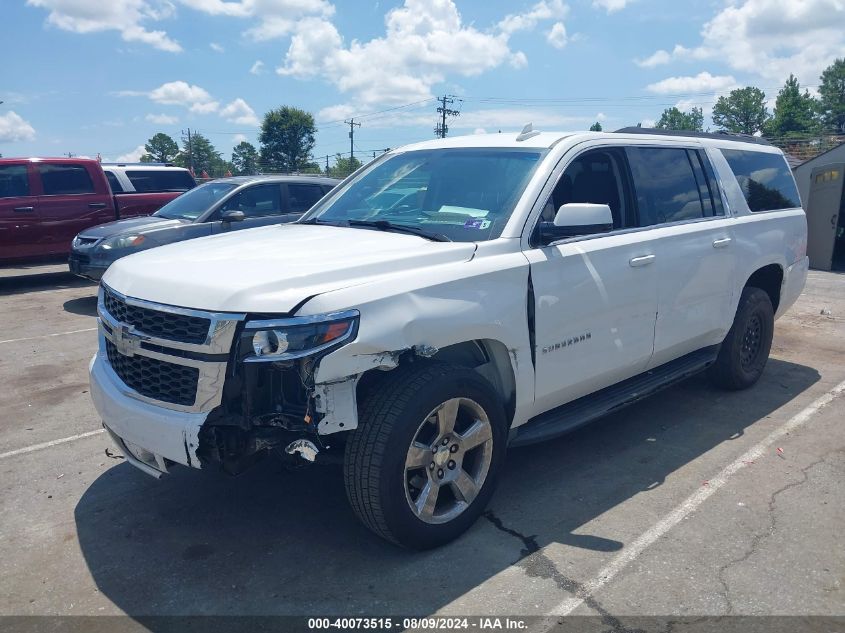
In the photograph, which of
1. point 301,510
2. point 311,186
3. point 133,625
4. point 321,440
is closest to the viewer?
point 133,625

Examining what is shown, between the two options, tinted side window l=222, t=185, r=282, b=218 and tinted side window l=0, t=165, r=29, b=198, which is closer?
tinted side window l=222, t=185, r=282, b=218

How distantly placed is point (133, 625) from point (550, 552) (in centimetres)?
189

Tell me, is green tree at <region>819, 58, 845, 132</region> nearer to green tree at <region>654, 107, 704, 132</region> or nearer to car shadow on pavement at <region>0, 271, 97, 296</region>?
green tree at <region>654, 107, 704, 132</region>

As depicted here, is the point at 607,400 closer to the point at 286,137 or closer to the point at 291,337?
the point at 291,337

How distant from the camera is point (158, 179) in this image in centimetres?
1389

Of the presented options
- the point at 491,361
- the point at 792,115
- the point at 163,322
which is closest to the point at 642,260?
the point at 491,361

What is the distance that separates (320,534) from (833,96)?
106 m

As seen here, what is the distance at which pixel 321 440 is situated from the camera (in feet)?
10.3

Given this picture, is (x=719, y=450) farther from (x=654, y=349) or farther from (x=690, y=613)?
(x=690, y=613)

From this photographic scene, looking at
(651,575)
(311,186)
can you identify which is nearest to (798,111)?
(311,186)

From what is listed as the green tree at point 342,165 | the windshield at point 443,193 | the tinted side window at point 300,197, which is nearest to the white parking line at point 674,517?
the windshield at point 443,193

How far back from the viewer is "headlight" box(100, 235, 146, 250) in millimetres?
9516

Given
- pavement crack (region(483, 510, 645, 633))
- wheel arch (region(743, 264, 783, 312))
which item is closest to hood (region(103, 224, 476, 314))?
pavement crack (region(483, 510, 645, 633))

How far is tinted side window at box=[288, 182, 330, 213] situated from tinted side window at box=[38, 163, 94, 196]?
14.5ft
